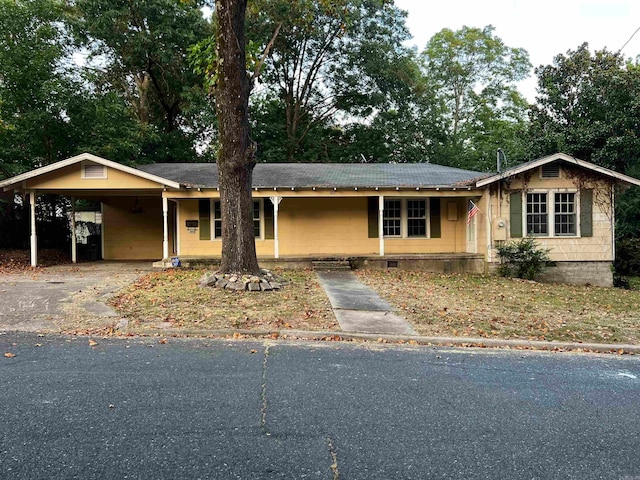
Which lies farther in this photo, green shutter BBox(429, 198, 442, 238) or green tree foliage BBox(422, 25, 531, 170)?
green tree foliage BBox(422, 25, 531, 170)

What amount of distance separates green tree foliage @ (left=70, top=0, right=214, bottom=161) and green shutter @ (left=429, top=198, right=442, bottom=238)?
1347 cm

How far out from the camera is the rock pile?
953cm

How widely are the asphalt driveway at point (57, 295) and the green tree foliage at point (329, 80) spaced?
1553 cm

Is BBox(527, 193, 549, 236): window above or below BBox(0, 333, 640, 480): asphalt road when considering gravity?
above

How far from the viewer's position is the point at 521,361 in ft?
17.4

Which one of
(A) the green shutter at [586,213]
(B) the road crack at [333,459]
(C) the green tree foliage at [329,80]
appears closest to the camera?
(B) the road crack at [333,459]

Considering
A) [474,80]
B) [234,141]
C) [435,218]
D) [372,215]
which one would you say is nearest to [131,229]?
[372,215]

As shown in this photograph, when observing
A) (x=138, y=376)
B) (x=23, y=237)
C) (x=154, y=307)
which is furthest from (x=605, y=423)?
(x=23, y=237)

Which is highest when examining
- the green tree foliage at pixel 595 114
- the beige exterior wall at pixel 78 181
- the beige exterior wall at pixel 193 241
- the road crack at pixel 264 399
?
the green tree foliage at pixel 595 114

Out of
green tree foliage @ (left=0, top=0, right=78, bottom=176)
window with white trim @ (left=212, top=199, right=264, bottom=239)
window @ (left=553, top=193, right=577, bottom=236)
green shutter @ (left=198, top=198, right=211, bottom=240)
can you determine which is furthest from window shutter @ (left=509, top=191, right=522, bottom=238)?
green tree foliage @ (left=0, top=0, right=78, bottom=176)

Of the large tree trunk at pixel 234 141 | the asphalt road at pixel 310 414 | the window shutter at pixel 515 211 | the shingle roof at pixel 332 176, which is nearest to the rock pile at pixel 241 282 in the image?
the large tree trunk at pixel 234 141

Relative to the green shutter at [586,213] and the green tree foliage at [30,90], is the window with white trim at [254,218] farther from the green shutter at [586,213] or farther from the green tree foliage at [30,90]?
the green shutter at [586,213]

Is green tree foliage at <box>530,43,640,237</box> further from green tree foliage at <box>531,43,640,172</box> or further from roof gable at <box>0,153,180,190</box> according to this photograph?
roof gable at <box>0,153,180,190</box>

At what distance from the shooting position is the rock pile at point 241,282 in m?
9.53
